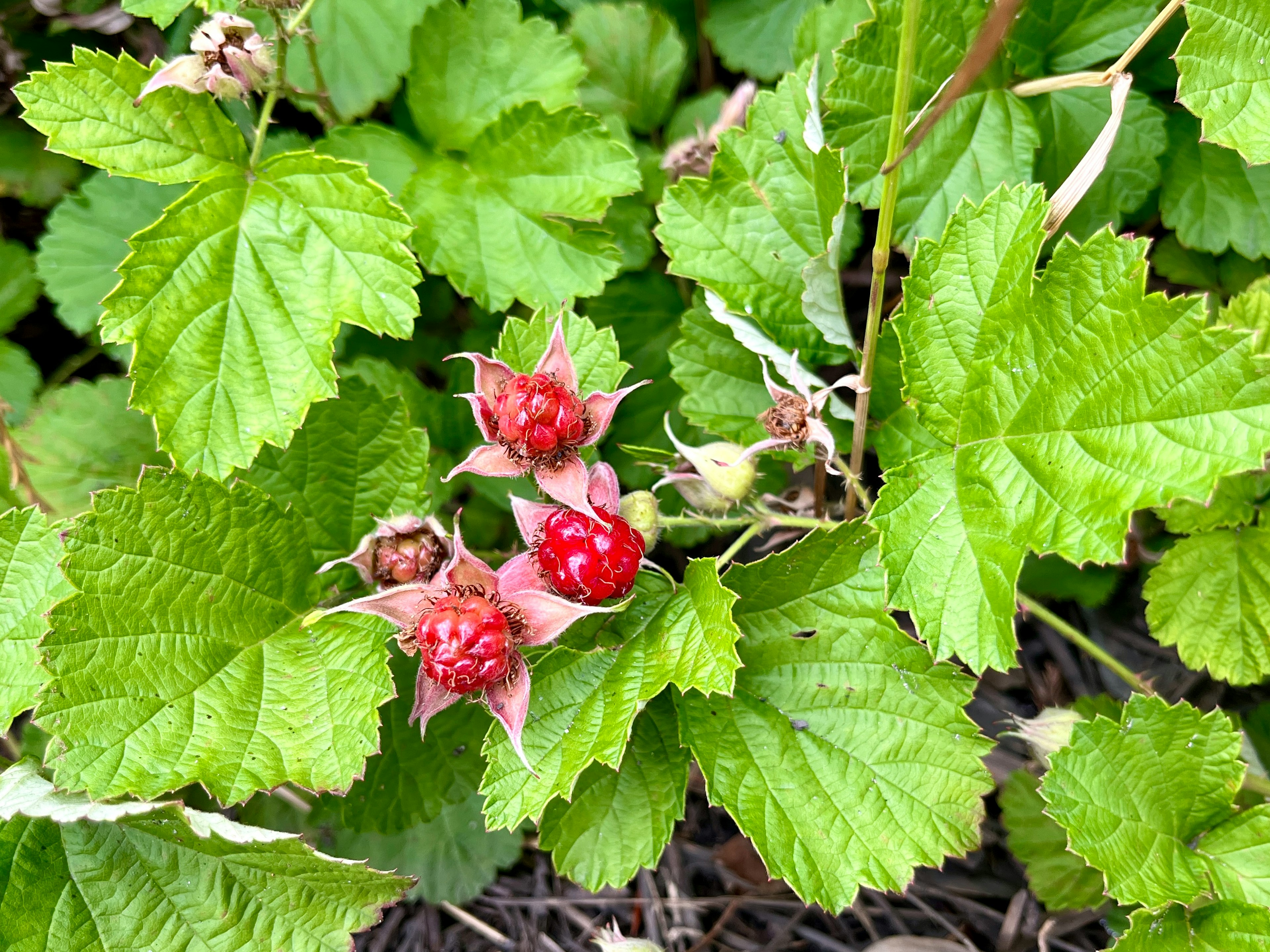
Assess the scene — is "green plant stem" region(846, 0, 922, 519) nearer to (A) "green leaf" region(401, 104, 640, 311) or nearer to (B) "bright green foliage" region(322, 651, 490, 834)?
(A) "green leaf" region(401, 104, 640, 311)

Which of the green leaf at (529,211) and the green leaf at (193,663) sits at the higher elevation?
the green leaf at (529,211)

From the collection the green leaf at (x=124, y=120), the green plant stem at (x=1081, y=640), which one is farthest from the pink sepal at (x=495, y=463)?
the green plant stem at (x=1081, y=640)

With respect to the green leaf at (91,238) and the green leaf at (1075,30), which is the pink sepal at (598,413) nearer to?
the green leaf at (1075,30)

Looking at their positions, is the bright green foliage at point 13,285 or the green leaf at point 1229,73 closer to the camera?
the green leaf at point 1229,73

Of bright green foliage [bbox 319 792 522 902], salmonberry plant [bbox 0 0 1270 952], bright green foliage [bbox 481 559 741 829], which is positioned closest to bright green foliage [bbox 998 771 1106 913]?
salmonberry plant [bbox 0 0 1270 952]

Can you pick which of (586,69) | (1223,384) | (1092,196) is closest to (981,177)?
(1092,196)

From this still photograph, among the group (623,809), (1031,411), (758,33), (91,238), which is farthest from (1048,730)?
(91,238)

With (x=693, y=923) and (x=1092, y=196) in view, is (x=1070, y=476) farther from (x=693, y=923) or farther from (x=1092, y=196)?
(x=693, y=923)
